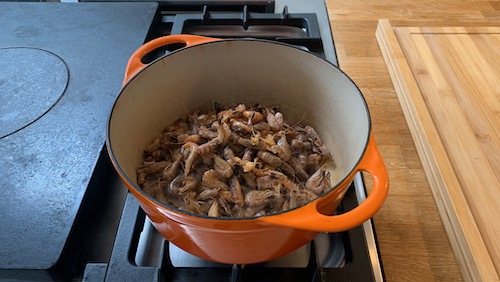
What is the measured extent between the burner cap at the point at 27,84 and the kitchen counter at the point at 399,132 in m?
0.64

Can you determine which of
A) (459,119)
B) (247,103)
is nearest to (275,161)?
(247,103)

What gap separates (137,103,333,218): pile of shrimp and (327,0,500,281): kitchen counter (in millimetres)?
153

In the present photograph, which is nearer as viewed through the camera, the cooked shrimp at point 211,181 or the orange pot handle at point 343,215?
the orange pot handle at point 343,215

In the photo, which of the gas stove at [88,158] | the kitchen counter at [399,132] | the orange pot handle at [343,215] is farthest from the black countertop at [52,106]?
the kitchen counter at [399,132]

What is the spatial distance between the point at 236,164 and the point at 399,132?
377mm

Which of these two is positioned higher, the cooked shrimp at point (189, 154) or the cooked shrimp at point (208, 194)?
the cooked shrimp at point (189, 154)

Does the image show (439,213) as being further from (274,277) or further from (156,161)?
(156,161)

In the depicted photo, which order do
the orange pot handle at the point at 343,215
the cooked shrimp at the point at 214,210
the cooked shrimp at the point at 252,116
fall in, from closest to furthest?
the orange pot handle at the point at 343,215 < the cooked shrimp at the point at 214,210 < the cooked shrimp at the point at 252,116

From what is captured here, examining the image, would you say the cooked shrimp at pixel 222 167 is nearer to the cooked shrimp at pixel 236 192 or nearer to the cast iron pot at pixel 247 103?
the cooked shrimp at pixel 236 192

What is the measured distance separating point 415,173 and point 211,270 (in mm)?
406

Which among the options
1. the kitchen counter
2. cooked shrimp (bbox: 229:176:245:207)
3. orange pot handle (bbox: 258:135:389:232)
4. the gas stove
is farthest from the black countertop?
the kitchen counter

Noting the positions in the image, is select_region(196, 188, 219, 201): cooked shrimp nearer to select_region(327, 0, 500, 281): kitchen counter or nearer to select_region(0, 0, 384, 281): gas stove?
select_region(0, 0, 384, 281): gas stove

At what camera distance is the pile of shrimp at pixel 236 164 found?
0.51m

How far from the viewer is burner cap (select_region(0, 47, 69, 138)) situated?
693mm
